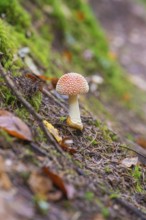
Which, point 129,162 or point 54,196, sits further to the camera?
point 129,162

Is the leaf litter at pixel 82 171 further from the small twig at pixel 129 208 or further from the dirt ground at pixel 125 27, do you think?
the dirt ground at pixel 125 27

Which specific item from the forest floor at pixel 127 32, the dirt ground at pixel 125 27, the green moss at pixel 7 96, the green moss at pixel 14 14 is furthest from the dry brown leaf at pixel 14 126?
the dirt ground at pixel 125 27

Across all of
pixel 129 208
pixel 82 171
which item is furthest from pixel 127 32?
pixel 129 208

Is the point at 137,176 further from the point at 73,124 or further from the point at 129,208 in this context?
the point at 129,208

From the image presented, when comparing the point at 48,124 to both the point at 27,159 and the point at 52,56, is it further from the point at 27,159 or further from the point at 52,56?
the point at 52,56

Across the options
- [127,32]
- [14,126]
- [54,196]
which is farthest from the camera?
[127,32]

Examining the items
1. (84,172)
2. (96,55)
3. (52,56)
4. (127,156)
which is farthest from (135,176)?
(96,55)

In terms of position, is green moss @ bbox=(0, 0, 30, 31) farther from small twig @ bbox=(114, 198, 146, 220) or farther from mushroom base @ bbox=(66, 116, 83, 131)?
small twig @ bbox=(114, 198, 146, 220)

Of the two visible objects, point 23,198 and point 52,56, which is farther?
point 52,56
